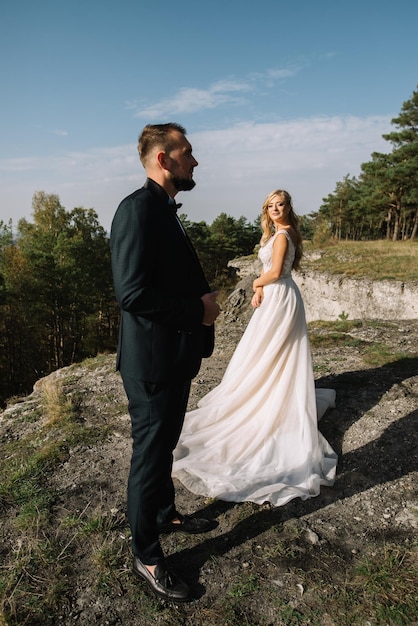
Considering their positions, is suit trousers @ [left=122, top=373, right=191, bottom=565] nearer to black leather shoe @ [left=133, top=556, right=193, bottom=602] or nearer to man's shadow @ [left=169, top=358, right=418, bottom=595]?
black leather shoe @ [left=133, top=556, right=193, bottom=602]

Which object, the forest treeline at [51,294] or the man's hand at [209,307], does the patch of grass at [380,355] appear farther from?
the forest treeline at [51,294]

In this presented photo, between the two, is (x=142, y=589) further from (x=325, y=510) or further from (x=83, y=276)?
(x=83, y=276)

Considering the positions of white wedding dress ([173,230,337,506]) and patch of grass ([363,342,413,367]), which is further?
patch of grass ([363,342,413,367])

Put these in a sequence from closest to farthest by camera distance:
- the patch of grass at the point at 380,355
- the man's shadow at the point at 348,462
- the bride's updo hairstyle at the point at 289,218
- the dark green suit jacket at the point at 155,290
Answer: the dark green suit jacket at the point at 155,290
the man's shadow at the point at 348,462
the bride's updo hairstyle at the point at 289,218
the patch of grass at the point at 380,355

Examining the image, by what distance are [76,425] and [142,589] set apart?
289cm

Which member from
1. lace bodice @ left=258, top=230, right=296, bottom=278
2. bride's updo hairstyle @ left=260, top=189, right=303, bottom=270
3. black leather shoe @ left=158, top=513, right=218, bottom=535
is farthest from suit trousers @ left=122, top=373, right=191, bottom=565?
bride's updo hairstyle @ left=260, top=189, right=303, bottom=270

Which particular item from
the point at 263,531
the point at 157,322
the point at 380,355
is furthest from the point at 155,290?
the point at 380,355

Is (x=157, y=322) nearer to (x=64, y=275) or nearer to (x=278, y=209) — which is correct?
(x=278, y=209)

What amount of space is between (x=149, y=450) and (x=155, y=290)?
0.99 metres

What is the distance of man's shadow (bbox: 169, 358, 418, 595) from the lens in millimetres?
3047

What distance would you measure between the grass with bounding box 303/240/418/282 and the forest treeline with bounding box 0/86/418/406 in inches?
498

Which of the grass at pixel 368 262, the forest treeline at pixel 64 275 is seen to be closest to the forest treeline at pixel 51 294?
the forest treeline at pixel 64 275

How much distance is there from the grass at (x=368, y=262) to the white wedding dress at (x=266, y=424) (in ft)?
45.6

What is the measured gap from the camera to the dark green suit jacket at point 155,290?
229 centimetres
